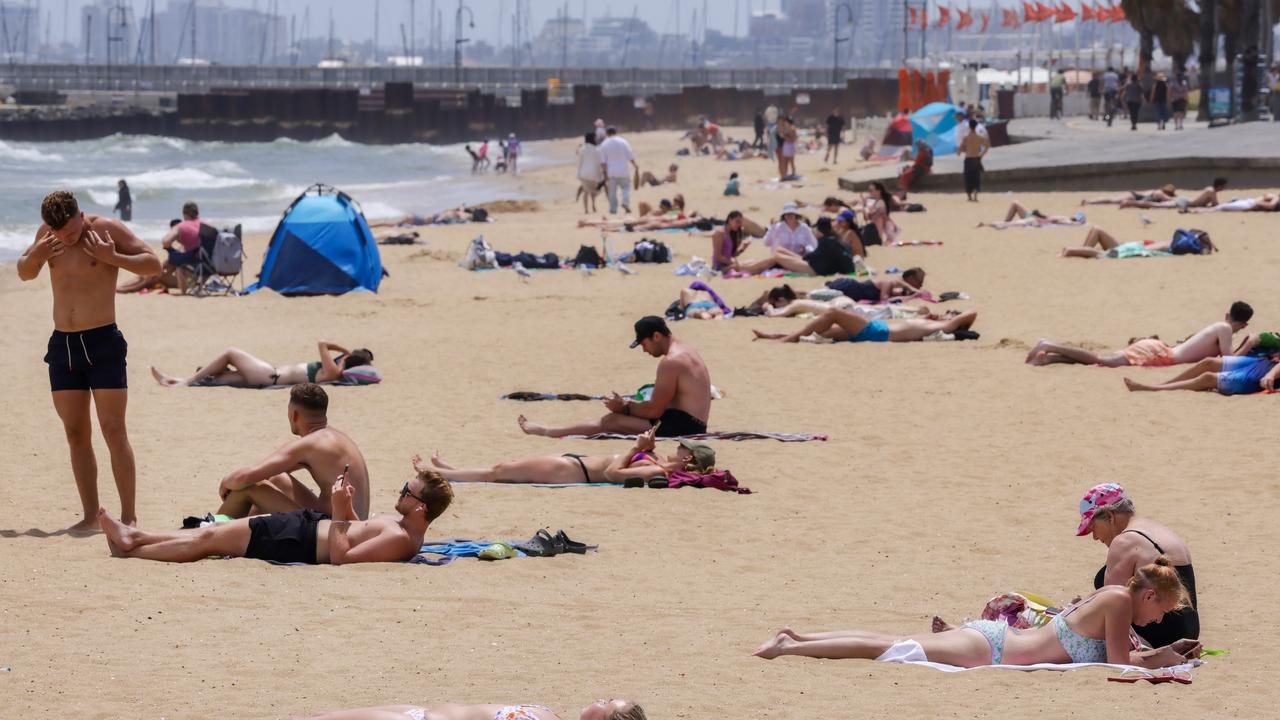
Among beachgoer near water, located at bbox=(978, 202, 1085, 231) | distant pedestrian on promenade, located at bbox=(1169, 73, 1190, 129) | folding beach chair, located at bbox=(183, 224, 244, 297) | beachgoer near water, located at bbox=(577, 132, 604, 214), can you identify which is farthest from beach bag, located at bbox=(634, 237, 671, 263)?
distant pedestrian on promenade, located at bbox=(1169, 73, 1190, 129)

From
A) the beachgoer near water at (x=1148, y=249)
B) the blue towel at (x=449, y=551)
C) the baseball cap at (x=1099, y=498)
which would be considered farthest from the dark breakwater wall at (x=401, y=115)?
the baseball cap at (x=1099, y=498)

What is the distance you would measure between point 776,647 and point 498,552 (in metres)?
1.81

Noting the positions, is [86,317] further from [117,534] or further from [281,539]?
[281,539]

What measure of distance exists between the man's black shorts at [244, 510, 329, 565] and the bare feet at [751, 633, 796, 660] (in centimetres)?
210

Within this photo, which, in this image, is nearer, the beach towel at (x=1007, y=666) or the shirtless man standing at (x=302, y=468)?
the beach towel at (x=1007, y=666)

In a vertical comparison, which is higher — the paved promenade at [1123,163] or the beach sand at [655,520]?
the paved promenade at [1123,163]

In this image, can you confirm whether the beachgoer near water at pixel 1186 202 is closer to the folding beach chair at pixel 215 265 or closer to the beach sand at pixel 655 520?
the beach sand at pixel 655 520

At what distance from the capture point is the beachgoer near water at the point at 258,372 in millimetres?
11648

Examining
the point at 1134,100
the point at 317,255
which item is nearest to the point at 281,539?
the point at 317,255

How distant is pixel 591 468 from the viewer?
8.82 m

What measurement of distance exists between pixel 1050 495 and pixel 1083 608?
3.03 meters

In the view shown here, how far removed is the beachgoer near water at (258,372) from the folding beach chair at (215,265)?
5261 millimetres

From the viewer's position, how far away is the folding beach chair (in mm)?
17031

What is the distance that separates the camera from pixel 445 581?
6797 mm
